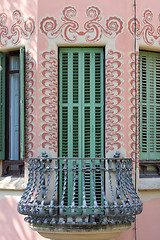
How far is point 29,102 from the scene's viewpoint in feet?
34.2

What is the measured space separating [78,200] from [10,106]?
249 cm

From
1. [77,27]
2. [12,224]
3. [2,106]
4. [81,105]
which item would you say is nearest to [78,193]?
[12,224]

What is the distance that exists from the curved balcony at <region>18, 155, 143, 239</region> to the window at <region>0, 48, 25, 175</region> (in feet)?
3.83

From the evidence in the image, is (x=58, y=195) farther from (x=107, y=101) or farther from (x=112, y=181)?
(x=107, y=101)

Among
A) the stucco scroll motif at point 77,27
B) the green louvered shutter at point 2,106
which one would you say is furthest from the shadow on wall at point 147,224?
the stucco scroll motif at point 77,27

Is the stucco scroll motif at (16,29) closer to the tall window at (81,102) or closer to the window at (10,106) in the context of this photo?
the window at (10,106)

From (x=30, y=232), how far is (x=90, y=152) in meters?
1.98

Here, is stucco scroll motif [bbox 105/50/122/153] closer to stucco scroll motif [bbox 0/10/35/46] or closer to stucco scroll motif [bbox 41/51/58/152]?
stucco scroll motif [bbox 41/51/58/152]

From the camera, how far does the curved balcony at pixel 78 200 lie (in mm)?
9047

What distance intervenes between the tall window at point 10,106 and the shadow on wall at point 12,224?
0.96 meters

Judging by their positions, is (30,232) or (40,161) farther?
(30,232)

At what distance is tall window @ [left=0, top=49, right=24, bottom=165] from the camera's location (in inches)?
432

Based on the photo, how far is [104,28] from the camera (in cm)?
1027

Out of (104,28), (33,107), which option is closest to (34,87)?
(33,107)
